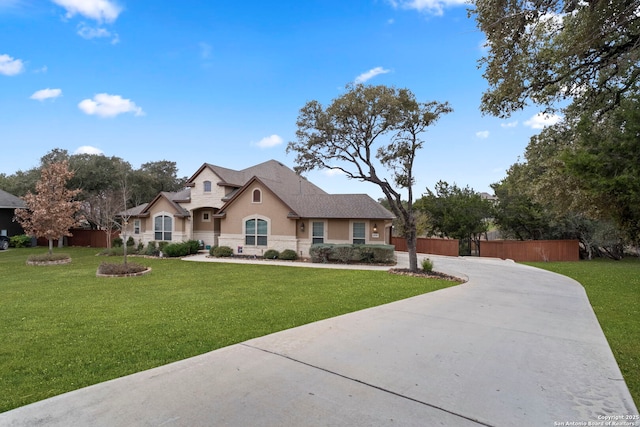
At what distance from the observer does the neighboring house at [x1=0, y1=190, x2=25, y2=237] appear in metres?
28.9

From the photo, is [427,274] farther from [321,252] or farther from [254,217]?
[254,217]

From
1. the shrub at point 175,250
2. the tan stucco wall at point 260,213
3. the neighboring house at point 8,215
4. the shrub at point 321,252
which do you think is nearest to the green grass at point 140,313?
the shrub at point 321,252

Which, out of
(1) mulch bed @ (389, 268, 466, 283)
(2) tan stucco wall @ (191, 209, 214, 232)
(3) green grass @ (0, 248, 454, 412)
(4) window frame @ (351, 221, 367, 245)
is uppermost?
(2) tan stucco wall @ (191, 209, 214, 232)

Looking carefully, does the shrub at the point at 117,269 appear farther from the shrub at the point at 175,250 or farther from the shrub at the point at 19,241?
the shrub at the point at 19,241

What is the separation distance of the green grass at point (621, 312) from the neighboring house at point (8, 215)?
127ft

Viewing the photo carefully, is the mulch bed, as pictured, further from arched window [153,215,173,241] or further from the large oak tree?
arched window [153,215,173,241]

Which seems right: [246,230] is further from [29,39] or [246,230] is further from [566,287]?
A: [566,287]

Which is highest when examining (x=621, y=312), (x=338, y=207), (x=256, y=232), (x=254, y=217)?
(x=338, y=207)

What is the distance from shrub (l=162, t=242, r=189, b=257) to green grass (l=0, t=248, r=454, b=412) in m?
7.38

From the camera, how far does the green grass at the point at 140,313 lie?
436cm

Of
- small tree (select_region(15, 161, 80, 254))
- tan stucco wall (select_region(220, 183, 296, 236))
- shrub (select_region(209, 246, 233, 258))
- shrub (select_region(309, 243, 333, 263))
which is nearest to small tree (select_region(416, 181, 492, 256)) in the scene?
shrub (select_region(309, 243, 333, 263))

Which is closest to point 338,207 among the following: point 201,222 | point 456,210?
point 201,222

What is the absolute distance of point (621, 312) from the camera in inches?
316

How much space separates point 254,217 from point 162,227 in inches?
307
